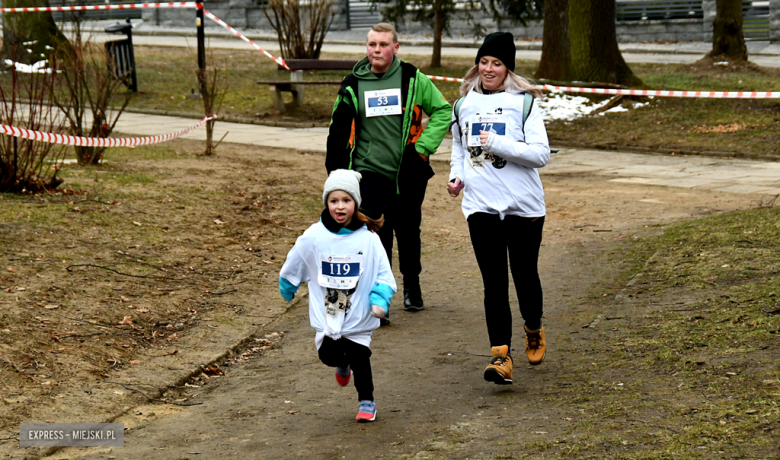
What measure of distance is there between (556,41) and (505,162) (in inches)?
566

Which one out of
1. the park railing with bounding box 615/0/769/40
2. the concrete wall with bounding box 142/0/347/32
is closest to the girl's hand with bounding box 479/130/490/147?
the park railing with bounding box 615/0/769/40

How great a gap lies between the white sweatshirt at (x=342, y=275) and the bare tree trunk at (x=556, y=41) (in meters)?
14.8

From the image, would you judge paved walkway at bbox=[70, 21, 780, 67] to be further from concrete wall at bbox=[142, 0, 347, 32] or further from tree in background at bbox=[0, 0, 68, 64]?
tree in background at bbox=[0, 0, 68, 64]

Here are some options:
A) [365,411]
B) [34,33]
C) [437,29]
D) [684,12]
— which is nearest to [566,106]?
[437,29]

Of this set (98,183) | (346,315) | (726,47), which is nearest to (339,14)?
(726,47)

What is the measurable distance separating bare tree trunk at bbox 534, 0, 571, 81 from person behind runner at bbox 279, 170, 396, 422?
14.8 m

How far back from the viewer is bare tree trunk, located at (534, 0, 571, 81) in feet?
61.9

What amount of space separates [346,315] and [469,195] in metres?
1.07

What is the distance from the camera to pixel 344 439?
462cm

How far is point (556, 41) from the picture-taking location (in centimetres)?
1891

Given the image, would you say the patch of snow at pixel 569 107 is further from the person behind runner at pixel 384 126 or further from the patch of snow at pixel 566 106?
the person behind runner at pixel 384 126

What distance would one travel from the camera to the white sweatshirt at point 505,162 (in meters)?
5.13

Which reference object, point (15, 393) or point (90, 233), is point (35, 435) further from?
point (90, 233)

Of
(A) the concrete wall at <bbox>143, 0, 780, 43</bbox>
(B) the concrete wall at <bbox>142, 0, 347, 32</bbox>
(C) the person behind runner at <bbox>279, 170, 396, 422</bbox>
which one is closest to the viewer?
(C) the person behind runner at <bbox>279, 170, 396, 422</bbox>
